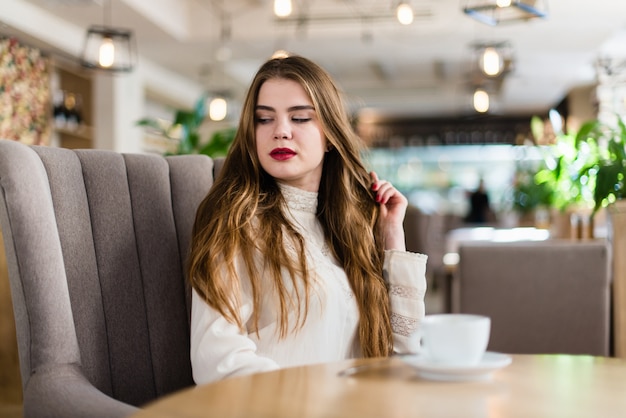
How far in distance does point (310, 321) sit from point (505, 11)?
2919 millimetres

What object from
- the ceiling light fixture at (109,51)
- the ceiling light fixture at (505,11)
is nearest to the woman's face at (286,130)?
the ceiling light fixture at (505,11)

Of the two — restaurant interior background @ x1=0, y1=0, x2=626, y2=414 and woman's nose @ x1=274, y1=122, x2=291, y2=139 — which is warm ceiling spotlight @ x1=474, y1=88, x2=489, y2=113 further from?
woman's nose @ x1=274, y1=122, x2=291, y2=139

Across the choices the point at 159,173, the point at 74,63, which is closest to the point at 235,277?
the point at 159,173

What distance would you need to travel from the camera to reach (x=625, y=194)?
3137 millimetres

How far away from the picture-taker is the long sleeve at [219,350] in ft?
4.46

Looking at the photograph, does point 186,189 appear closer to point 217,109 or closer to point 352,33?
point 217,109

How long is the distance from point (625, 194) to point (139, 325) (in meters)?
2.20

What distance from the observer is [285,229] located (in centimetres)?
164

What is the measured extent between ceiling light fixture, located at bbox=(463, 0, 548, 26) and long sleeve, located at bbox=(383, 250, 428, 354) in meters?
2.32

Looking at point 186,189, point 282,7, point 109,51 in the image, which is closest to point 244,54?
point 109,51

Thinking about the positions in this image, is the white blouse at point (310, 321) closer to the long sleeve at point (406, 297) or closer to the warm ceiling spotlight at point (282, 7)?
the long sleeve at point (406, 297)

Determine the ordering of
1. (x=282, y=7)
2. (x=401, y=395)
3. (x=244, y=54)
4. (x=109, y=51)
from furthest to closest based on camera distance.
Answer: (x=244, y=54)
(x=109, y=51)
(x=282, y=7)
(x=401, y=395)

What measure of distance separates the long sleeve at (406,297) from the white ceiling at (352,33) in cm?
463

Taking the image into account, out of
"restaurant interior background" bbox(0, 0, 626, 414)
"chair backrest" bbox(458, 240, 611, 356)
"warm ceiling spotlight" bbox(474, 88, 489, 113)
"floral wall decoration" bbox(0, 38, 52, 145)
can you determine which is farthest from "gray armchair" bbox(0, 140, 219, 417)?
"warm ceiling spotlight" bbox(474, 88, 489, 113)
